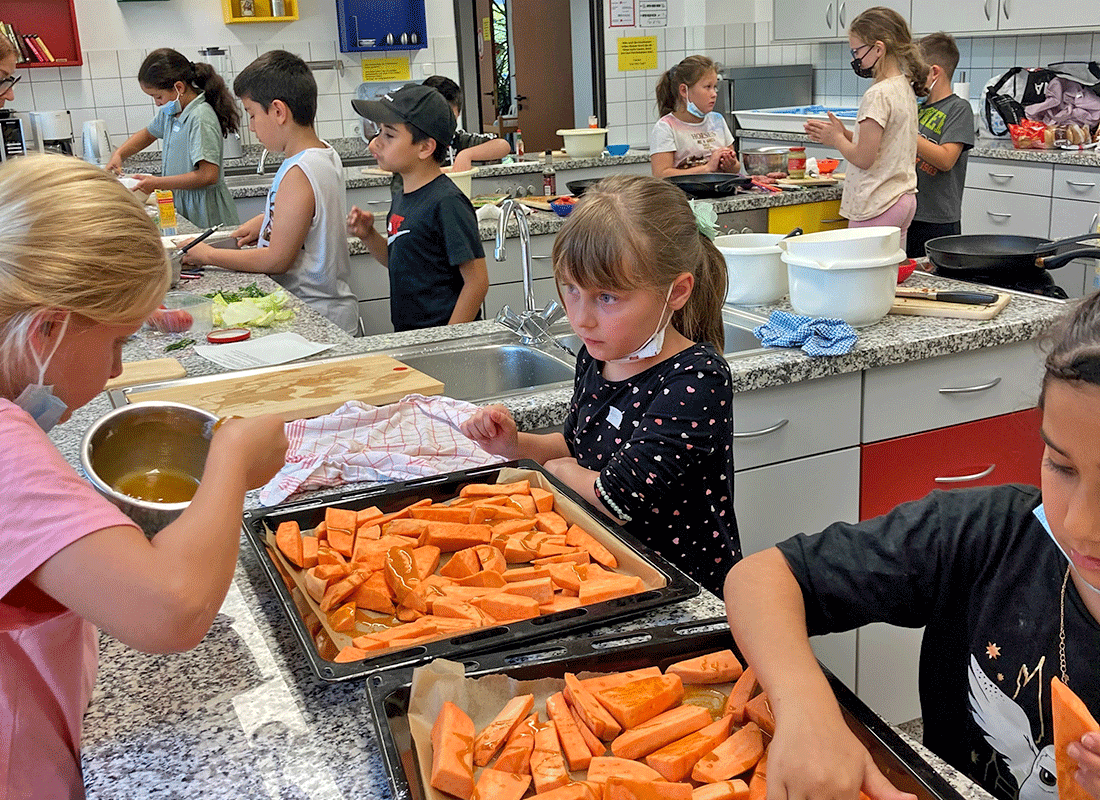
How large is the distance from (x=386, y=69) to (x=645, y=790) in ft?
20.0

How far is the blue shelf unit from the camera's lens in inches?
240

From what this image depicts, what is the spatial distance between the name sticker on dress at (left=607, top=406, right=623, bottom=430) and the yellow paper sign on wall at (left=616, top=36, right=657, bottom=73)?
6.11 metres

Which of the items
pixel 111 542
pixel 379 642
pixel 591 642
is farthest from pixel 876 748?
pixel 111 542

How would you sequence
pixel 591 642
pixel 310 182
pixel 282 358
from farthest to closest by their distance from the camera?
pixel 310 182 < pixel 282 358 < pixel 591 642

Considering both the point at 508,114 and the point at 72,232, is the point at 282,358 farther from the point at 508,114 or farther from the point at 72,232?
the point at 508,114

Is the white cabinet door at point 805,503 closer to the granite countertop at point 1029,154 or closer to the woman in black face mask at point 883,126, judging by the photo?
the woman in black face mask at point 883,126

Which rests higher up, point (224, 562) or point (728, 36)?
point (728, 36)

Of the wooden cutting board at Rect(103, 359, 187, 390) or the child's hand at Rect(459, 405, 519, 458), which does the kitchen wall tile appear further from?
the child's hand at Rect(459, 405, 519, 458)

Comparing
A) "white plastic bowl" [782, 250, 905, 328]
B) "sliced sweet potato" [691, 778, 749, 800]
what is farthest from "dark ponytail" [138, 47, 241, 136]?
"sliced sweet potato" [691, 778, 749, 800]

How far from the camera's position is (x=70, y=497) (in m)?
0.86

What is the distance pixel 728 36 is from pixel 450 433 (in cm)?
650

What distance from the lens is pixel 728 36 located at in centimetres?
748

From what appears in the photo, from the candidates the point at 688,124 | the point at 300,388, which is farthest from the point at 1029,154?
the point at 300,388

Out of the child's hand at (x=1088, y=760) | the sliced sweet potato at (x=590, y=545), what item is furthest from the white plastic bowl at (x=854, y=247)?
the child's hand at (x=1088, y=760)
